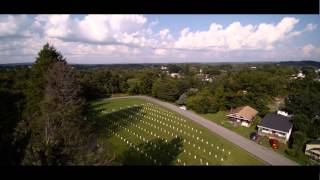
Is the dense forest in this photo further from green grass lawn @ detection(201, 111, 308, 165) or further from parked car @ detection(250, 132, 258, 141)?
parked car @ detection(250, 132, 258, 141)

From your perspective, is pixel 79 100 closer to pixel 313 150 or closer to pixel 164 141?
pixel 164 141

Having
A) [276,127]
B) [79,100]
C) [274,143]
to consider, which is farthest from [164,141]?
[276,127]

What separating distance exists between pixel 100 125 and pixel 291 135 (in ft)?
25.0

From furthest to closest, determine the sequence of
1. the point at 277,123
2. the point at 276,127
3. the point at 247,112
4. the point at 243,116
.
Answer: the point at 247,112 < the point at 243,116 < the point at 277,123 < the point at 276,127

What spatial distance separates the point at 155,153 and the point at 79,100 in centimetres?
272

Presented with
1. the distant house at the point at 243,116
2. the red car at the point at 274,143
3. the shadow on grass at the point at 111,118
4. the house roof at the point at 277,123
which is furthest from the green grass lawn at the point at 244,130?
the shadow on grass at the point at 111,118

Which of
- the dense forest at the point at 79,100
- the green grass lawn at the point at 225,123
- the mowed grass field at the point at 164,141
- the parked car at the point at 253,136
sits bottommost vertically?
the green grass lawn at the point at 225,123

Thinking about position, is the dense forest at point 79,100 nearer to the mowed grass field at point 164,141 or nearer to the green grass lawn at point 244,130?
the green grass lawn at point 244,130

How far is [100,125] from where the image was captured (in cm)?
1255

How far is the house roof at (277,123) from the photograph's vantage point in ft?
38.3

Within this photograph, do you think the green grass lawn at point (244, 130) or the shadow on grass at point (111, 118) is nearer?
the green grass lawn at point (244, 130)

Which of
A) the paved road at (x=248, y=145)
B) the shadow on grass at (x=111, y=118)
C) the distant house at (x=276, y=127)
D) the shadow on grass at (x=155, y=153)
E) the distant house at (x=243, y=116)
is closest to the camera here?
the shadow on grass at (x=155, y=153)

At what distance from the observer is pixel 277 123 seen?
1211cm
